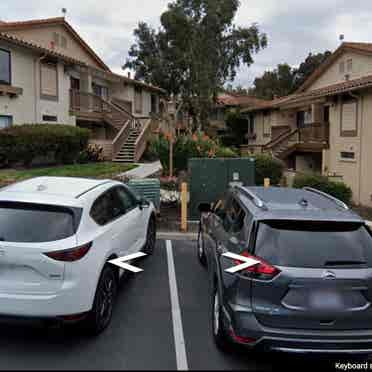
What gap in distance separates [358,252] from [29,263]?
311cm

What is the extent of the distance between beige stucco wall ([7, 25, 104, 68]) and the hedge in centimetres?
665

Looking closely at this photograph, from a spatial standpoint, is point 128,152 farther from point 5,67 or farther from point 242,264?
point 242,264

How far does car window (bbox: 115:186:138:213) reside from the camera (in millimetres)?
6207

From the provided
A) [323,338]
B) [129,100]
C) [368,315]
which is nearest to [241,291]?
[323,338]

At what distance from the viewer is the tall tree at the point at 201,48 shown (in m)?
33.6

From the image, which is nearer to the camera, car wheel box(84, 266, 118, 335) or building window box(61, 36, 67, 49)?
car wheel box(84, 266, 118, 335)

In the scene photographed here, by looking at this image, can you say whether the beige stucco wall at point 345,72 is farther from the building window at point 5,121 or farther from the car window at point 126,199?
the car window at point 126,199

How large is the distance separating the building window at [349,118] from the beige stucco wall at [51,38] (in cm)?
1647

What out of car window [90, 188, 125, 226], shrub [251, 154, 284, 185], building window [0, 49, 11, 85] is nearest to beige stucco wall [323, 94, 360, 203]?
shrub [251, 154, 284, 185]

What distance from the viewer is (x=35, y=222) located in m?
4.36

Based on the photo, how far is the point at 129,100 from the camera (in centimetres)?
3150

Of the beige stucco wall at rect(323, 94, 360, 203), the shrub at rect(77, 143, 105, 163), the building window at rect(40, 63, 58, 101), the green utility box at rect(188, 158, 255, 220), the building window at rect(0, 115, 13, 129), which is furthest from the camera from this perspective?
the shrub at rect(77, 143, 105, 163)

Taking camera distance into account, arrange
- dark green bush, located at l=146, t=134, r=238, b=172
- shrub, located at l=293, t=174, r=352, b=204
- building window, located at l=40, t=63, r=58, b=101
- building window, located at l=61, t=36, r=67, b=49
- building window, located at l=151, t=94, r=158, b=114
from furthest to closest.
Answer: building window, located at l=151, t=94, r=158, b=114 → building window, located at l=61, t=36, r=67, b=49 → building window, located at l=40, t=63, r=58, b=101 → dark green bush, located at l=146, t=134, r=238, b=172 → shrub, located at l=293, t=174, r=352, b=204

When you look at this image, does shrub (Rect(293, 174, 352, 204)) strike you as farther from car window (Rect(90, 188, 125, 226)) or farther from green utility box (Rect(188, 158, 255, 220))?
car window (Rect(90, 188, 125, 226))
